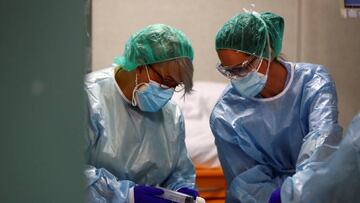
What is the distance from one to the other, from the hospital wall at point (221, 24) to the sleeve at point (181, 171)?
1115mm

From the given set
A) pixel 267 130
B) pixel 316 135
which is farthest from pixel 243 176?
pixel 316 135

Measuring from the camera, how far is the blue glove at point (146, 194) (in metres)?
1.51

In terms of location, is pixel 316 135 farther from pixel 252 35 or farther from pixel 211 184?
pixel 211 184

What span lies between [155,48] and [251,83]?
34cm

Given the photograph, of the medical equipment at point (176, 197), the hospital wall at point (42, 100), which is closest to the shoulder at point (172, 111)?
the medical equipment at point (176, 197)

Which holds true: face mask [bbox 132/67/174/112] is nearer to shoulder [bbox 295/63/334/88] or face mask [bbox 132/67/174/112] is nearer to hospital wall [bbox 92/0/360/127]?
shoulder [bbox 295/63/334/88]

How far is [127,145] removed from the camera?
5.36 ft

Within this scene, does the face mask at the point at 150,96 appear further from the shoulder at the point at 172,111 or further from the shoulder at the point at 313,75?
the shoulder at the point at 313,75

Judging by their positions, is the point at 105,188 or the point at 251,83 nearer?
the point at 105,188

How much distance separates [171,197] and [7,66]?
3.61ft

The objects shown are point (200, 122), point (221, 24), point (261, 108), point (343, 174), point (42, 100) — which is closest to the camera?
point (42, 100)

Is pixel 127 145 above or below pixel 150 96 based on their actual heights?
below

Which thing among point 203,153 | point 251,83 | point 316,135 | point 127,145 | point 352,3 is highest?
point 352,3

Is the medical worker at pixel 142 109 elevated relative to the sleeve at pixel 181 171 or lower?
elevated
